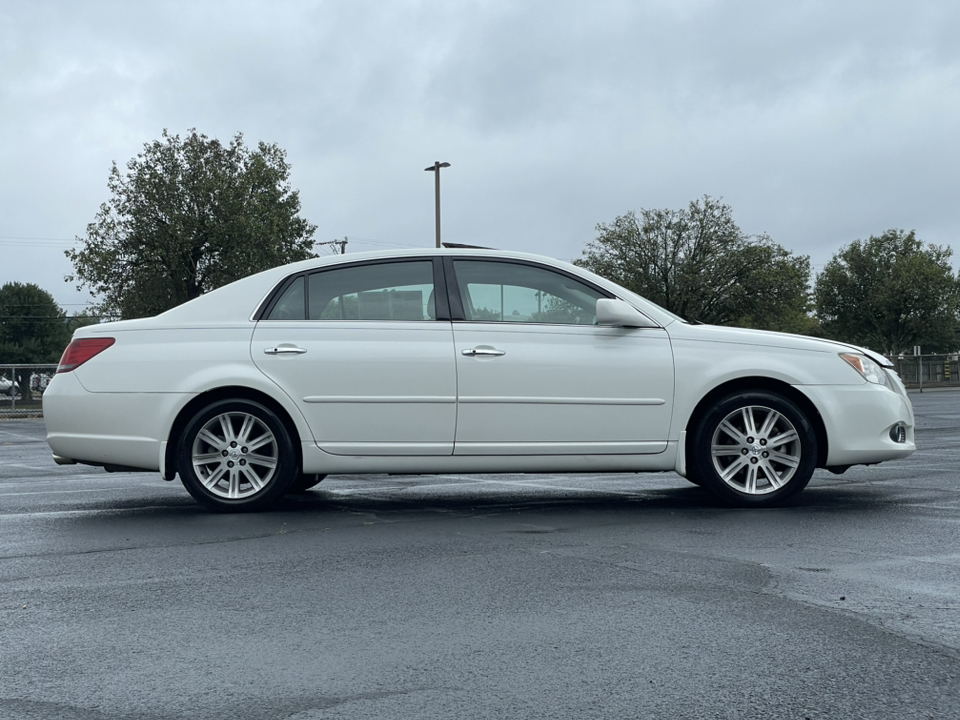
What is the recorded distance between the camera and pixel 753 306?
60656 mm

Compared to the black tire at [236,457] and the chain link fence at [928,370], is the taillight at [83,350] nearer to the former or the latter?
the black tire at [236,457]

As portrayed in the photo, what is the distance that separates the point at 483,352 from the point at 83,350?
2.58 m

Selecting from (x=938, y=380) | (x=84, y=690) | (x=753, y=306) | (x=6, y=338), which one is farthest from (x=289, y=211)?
(x=84, y=690)

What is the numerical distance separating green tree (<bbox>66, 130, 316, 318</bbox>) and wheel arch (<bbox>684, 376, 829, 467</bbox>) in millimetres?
38639

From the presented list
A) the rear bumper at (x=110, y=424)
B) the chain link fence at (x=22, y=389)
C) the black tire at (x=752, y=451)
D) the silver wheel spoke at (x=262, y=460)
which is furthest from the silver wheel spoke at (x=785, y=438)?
the chain link fence at (x=22, y=389)

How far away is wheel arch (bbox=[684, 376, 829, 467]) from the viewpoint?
711cm

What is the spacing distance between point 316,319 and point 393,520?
1420mm

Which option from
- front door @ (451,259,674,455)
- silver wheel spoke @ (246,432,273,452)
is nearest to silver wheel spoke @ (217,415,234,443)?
silver wheel spoke @ (246,432,273,452)

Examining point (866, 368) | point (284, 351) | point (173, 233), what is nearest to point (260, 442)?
point (284, 351)

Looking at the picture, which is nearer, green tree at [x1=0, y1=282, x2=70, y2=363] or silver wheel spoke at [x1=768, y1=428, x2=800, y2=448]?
silver wheel spoke at [x1=768, y1=428, x2=800, y2=448]

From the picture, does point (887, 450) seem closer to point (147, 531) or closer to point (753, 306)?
point (147, 531)

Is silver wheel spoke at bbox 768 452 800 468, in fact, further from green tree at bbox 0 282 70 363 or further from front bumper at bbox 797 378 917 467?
green tree at bbox 0 282 70 363

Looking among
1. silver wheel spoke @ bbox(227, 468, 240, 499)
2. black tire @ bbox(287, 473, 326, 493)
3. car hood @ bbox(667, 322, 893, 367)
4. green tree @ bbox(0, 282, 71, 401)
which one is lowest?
black tire @ bbox(287, 473, 326, 493)

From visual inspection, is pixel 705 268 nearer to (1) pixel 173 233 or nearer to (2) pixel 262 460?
(1) pixel 173 233
